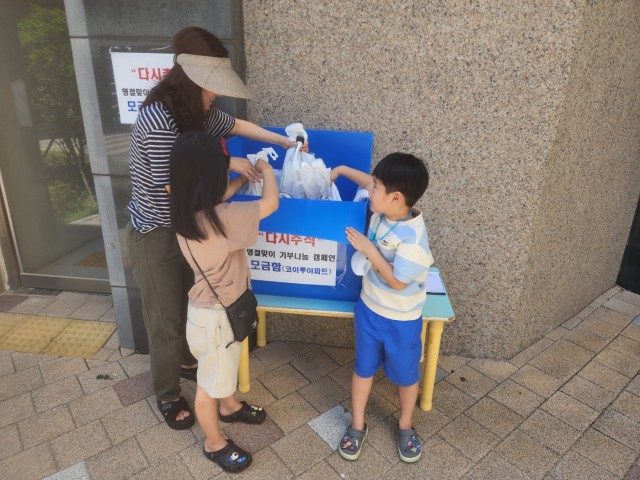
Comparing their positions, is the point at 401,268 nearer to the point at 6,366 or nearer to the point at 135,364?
the point at 135,364

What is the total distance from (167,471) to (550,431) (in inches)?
80.6

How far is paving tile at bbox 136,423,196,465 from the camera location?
238cm

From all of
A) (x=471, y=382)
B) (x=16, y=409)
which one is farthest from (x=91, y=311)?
(x=471, y=382)

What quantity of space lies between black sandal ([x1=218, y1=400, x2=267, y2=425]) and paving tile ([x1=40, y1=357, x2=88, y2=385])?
111 centimetres

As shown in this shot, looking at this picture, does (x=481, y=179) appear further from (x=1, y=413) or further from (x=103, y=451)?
(x=1, y=413)

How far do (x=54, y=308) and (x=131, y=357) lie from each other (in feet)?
3.61

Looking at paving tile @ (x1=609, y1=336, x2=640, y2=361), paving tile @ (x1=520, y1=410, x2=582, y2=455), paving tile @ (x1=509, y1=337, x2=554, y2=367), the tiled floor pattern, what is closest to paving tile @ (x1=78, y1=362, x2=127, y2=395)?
the tiled floor pattern

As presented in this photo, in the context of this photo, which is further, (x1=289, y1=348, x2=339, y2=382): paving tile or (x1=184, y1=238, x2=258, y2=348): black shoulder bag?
(x1=289, y1=348, x2=339, y2=382): paving tile

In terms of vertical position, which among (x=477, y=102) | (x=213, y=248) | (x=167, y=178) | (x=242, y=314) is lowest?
(x=242, y=314)

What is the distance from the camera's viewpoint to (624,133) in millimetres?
3479

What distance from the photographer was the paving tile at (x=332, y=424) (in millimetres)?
2506

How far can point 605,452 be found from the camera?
8.08ft

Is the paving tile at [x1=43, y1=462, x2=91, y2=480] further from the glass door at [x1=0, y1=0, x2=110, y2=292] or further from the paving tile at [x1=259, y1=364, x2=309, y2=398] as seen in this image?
the glass door at [x1=0, y1=0, x2=110, y2=292]

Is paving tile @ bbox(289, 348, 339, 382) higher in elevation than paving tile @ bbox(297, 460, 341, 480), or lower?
higher
